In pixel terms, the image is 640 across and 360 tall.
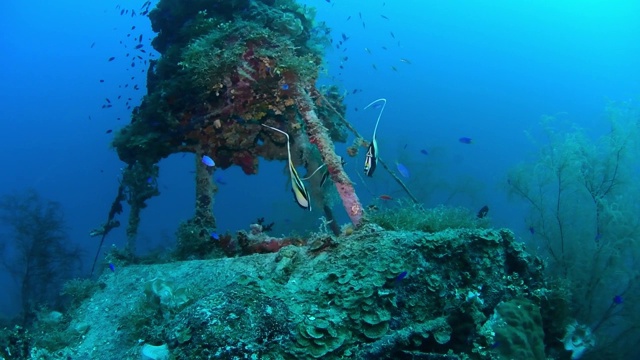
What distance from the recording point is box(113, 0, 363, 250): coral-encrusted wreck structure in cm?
668

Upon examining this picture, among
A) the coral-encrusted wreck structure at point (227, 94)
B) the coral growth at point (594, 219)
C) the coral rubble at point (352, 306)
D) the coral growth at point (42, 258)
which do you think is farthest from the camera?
the coral growth at point (42, 258)

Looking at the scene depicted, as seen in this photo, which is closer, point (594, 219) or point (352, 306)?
point (352, 306)

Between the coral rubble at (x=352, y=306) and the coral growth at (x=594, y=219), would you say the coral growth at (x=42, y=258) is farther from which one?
the coral growth at (x=594, y=219)

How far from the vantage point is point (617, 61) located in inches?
3516

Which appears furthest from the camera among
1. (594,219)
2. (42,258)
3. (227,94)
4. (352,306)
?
(42,258)

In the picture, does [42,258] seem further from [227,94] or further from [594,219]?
[594,219]


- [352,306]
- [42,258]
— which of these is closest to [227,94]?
[352,306]

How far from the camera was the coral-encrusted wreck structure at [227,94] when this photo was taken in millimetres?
6680

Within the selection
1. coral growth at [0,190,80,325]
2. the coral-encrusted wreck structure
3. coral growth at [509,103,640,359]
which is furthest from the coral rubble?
coral growth at [0,190,80,325]

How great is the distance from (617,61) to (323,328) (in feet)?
375

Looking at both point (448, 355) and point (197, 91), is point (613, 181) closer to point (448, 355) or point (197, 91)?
point (448, 355)

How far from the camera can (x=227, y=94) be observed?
721 cm

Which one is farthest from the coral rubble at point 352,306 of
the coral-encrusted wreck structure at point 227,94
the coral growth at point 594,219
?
the coral growth at point 594,219

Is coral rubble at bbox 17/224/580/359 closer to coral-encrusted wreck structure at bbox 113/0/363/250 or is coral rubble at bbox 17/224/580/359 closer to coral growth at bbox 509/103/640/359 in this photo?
coral-encrusted wreck structure at bbox 113/0/363/250
